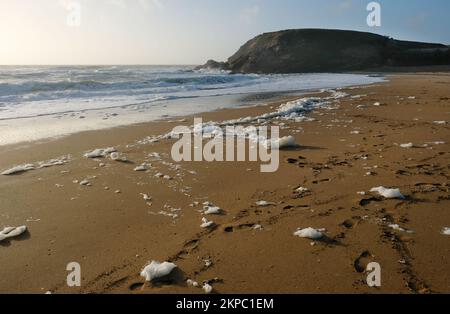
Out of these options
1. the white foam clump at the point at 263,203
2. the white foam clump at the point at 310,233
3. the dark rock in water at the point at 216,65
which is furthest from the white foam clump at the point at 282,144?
the dark rock in water at the point at 216,65

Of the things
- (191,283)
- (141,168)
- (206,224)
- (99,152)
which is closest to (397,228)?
(206,224)

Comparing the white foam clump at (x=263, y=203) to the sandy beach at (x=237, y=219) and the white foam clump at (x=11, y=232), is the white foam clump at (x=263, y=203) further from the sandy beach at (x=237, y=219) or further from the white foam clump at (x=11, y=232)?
the white foam clump at (x=11, y=232)

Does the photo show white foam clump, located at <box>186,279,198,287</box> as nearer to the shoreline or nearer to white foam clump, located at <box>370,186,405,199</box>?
white foam clump, located at <box>370,186,405,199</box>

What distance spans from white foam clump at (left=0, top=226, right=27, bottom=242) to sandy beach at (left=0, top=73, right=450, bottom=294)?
56mm

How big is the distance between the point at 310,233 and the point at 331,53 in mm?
53005

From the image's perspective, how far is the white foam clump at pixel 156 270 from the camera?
2.29 metres

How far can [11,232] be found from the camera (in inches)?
117

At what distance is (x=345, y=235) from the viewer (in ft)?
8.86

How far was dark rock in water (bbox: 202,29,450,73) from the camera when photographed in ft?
148

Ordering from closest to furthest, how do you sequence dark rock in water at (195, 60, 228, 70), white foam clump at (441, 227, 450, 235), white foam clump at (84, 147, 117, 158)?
white foam clump at (441, 227, 450, 235)
white foam clump at (84, 147, 117, 158)
dark rock in water at (195, 60, 228, 70)

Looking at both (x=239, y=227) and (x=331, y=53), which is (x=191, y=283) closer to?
(x=239, y=227)

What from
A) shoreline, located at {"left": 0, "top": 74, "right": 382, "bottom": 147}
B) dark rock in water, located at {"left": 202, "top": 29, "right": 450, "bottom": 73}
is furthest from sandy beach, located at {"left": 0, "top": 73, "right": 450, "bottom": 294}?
dark rock in water, located at {"left": 202, "top": 29, "right": 450, "bottom": 73}

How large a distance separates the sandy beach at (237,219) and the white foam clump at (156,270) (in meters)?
0.04
